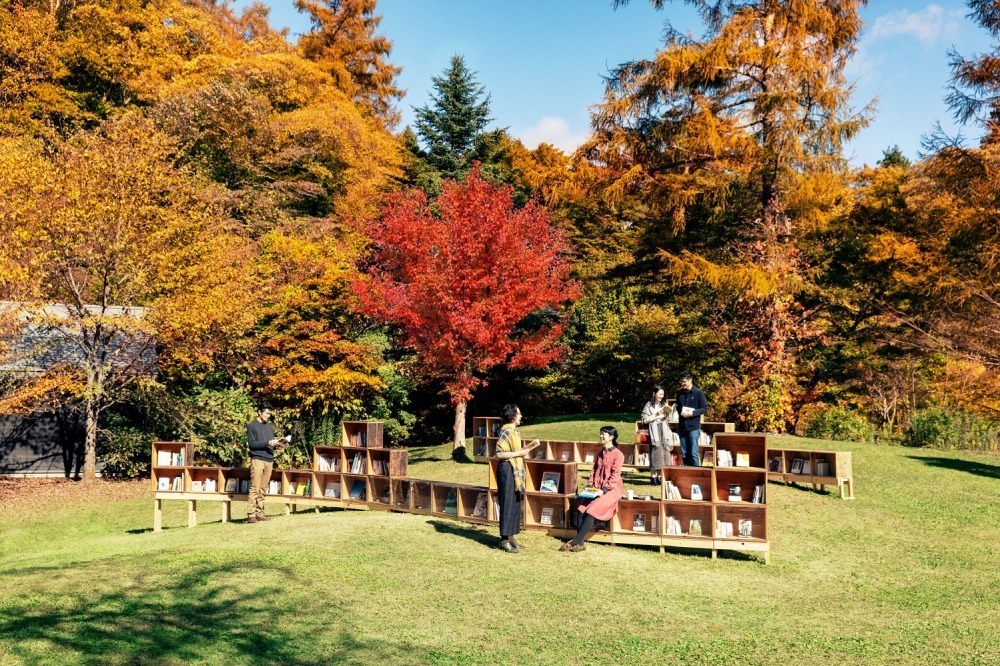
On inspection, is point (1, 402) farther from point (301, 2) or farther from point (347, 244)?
point (301, 2)

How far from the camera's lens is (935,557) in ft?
36.8

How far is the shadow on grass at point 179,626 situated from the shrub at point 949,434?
2071 centimetres

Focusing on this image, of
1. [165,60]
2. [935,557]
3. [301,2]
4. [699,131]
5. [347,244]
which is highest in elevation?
[301,2]

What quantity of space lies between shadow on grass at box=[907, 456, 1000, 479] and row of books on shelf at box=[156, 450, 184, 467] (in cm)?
1613

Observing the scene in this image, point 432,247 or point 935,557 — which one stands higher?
point 432,247

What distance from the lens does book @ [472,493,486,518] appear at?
1222 cm

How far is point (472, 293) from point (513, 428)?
9.62m

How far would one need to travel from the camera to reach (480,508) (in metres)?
12.2

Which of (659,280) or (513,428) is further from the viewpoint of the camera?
(659,280)

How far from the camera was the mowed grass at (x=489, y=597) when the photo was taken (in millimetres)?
6832

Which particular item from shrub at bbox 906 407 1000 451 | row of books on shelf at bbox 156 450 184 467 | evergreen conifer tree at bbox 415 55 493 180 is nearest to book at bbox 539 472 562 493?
row of books on shelf at bbox 156 450 184 467

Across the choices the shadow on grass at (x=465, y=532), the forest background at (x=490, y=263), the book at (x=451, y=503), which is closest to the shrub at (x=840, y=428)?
the forest background at (x=490, y=263)

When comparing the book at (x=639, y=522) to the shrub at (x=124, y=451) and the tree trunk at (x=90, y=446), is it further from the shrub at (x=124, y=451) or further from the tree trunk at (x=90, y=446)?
the shrub at (x=124, y=451)

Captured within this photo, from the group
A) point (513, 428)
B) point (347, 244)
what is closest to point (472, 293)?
point (513, 428)
